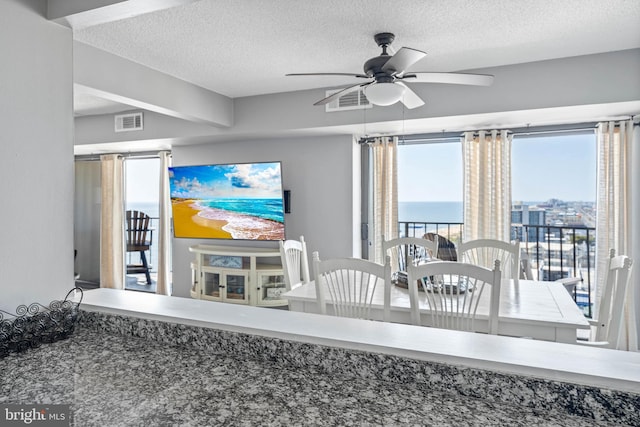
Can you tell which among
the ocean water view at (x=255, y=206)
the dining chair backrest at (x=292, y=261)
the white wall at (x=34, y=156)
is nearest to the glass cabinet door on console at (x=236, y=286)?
the ocean water view at (x=255, y=206)

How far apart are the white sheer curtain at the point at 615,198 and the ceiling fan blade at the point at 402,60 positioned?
7.69 ft

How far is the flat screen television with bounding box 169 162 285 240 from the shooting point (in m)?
4.36

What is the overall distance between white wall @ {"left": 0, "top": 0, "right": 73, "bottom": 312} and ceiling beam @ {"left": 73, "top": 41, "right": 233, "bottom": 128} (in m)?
1.59

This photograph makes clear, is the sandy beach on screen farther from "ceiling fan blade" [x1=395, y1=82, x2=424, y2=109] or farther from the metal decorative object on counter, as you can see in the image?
the metal decorative object on counter

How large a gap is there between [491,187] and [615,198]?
97 centimetres

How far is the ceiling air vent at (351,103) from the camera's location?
3672 mm

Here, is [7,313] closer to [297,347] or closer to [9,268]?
[9,268]

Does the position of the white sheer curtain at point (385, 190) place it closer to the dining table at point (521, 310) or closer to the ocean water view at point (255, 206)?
the ocean water view at point (255, 206)

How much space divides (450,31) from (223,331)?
2311 mm

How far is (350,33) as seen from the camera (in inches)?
101

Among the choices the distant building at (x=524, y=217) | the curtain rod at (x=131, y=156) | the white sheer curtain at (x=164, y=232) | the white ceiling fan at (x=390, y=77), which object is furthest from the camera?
the curtain rod at (x=131, y=156)

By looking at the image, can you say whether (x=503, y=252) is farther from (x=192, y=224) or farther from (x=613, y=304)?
(x=192, y=224)

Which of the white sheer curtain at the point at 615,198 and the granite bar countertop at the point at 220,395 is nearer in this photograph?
the granite bar countertop at the point at 220,395

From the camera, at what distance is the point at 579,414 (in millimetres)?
758
